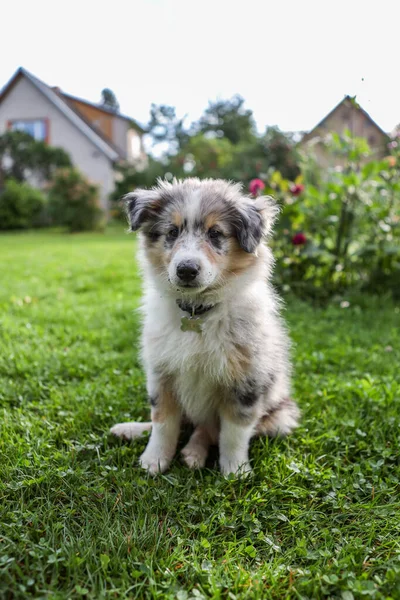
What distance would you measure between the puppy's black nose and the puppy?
0.08 feet

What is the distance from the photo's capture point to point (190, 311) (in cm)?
262

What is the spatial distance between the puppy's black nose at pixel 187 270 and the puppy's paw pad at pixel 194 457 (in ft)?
3.33

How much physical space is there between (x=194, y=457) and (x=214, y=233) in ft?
4.08

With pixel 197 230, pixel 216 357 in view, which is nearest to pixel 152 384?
pixel 216 357

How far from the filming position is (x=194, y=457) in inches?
103

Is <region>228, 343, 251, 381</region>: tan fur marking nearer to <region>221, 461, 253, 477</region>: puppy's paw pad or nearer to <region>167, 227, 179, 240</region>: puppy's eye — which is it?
<region>221, 461, 253, 477</region>: puppy's paw pad

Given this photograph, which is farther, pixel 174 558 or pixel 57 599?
pixel 174 558

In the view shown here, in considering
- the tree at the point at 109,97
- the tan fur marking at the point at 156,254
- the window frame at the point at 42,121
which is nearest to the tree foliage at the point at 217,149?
the tan fur marking at the point at 156,254

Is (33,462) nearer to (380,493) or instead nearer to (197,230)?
(197,230)

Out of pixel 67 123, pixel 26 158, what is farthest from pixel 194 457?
pixel 67 123

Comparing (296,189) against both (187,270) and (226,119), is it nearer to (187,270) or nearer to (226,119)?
(187,270)

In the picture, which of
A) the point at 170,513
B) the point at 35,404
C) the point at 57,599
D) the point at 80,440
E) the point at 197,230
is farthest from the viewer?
the point at 35,404

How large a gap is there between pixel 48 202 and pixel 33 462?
18231mm

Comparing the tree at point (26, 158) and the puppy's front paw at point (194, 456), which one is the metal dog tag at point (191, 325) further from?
the tree at point (26, 158)
